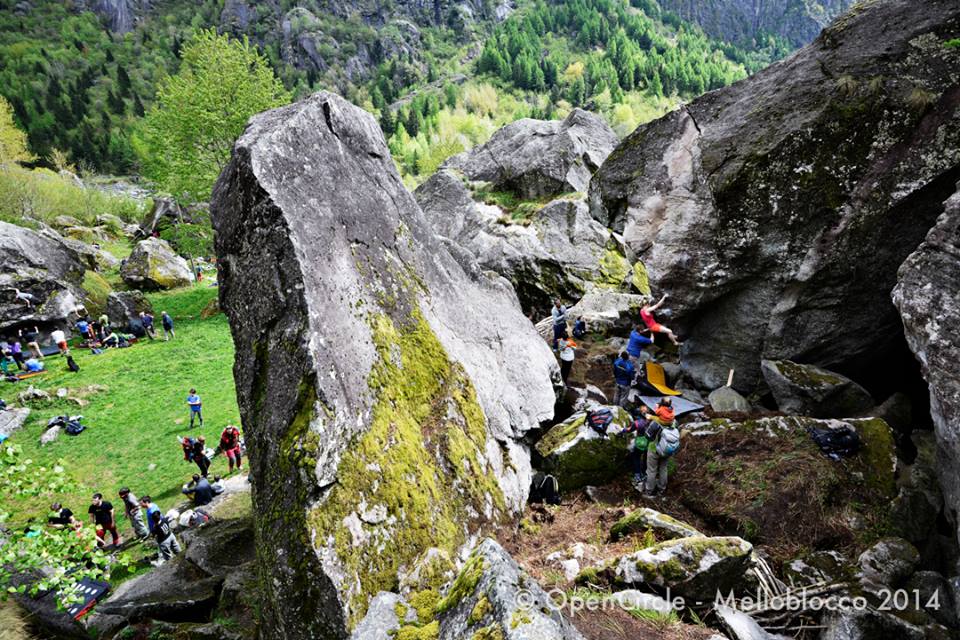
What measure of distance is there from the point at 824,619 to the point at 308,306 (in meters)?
9.16

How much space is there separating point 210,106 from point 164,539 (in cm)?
3307

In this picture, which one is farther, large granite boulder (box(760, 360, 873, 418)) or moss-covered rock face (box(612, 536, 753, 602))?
large granite boulder (box(760, 360, 873, 418))

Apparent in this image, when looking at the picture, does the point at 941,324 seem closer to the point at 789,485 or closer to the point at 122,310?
the point at 789,485

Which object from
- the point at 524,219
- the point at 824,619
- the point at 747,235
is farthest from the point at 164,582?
the point at 524,219

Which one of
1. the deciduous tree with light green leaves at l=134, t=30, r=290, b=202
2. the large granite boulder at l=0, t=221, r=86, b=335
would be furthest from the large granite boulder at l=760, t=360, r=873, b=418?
the large granite boulder at l=0, t=221, r=86, b=335

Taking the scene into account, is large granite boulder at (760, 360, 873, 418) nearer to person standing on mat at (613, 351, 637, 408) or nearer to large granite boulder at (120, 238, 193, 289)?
person standing on mat at (613, 351, 637, 408)

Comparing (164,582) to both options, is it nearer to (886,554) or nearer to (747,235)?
(886,554)

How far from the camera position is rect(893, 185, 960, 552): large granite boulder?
7.76m

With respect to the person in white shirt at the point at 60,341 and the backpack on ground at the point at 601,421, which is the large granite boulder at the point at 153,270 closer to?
the person in white shirt at the point at 60,341

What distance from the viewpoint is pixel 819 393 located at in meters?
11.9

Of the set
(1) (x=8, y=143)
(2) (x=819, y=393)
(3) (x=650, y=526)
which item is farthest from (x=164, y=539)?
(1) (x=8, y=143)

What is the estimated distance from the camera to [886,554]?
7.72 metres

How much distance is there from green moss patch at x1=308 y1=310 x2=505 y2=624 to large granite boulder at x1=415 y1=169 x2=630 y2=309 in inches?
737

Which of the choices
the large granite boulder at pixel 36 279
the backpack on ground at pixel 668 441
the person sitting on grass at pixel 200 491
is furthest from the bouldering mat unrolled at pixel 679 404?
the large granite boulder at pixel 36 279
